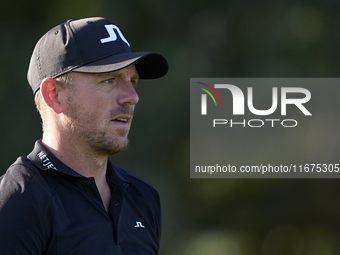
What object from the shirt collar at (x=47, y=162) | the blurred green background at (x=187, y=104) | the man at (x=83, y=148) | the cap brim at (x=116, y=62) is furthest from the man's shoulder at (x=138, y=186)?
the blurred green background at (x=187, y=104)

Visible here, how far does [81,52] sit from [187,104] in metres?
3.14

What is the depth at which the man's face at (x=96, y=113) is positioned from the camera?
1.62 m

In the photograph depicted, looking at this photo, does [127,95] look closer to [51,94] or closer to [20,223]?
[51,94]

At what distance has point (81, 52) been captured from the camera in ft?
5.23

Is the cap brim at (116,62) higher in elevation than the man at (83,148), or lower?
higher

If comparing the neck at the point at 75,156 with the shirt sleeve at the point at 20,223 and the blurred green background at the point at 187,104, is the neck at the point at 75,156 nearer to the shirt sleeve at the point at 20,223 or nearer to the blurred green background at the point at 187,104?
the shirt sleeve at the point at 20,223

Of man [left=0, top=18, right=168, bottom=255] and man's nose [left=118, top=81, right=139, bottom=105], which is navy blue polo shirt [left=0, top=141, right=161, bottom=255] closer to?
man [left=0, top=18, right=168, bottom=255]

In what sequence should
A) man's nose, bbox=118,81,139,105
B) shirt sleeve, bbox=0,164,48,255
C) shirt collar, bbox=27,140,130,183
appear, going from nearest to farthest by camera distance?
shirt sleeve, bbox=0,164,48,255
shirt collar, bbox=27,140,130,183
man's nose, bbox=118,81,139,105

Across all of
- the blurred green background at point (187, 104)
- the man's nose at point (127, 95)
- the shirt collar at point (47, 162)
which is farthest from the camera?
the blurred green background at point (187, 104)

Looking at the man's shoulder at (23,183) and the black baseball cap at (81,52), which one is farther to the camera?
A: the black baseball cap at (81,52)

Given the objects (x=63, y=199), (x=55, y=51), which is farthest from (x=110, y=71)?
(x=63, y=199)

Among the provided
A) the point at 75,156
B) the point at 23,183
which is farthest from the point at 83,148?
the point at 23,183

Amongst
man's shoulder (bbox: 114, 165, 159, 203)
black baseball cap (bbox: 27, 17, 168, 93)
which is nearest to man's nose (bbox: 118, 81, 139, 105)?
black baseball cap (bbox: 27, 17, 168, 93)

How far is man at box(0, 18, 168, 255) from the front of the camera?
1.45 metres
